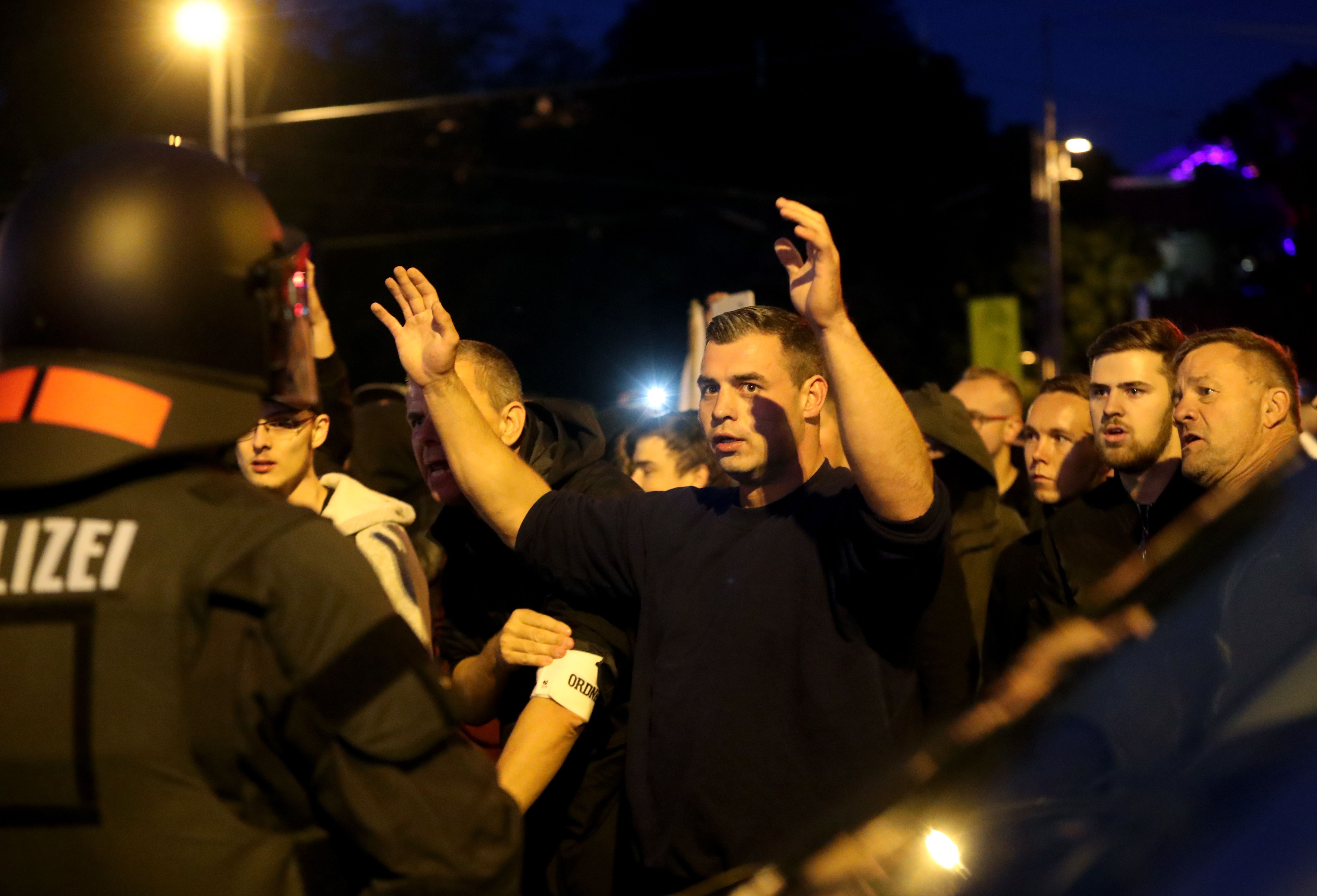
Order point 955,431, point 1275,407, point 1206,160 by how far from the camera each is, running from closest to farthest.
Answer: point 1275,407 < point 955,431 < point 1206,160

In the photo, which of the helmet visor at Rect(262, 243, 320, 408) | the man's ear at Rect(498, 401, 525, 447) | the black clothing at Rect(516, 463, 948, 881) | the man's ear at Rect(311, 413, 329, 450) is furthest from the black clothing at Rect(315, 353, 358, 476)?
the helmet visor at Rect(262, 243, 320, 408)

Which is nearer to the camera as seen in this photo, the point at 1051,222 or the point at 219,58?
the point at 219,58

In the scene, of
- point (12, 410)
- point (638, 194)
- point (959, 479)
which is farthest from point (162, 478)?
point (638, 194)

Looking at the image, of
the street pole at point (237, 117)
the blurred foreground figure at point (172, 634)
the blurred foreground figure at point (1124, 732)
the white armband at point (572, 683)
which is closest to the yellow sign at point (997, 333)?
the street pole at point (237, 117)

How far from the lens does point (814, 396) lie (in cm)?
338

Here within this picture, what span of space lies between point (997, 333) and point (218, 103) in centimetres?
1350

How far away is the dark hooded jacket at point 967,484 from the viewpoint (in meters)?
5.59

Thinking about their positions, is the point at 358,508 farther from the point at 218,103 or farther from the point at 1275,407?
the point at 218,103

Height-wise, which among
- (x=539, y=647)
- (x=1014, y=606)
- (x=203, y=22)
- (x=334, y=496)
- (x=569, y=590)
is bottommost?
(x=1014, y=606)

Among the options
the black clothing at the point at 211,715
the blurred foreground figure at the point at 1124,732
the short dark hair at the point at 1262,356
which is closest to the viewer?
the blurred foreground figure at the point at 1124,732

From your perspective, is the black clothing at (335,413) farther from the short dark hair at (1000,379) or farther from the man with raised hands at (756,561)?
the short dark hair at (1000,379)

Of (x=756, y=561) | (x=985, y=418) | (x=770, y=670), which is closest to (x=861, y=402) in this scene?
(x=756, y=561)

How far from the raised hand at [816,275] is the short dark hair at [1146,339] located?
78.0 inches

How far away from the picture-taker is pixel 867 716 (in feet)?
9.74
